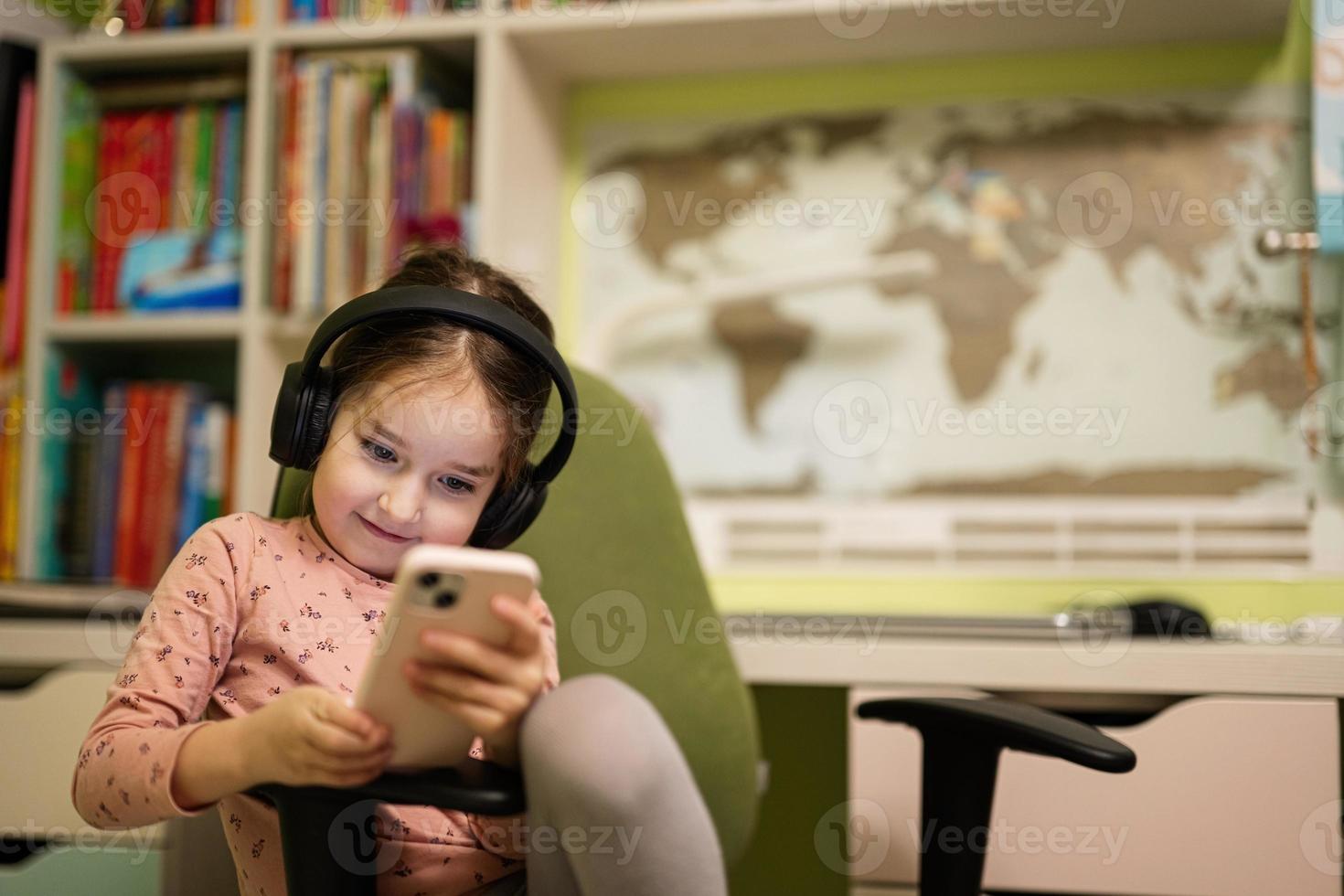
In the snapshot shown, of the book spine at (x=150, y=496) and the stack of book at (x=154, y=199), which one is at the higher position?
the stack of book at (x=154, y=199)

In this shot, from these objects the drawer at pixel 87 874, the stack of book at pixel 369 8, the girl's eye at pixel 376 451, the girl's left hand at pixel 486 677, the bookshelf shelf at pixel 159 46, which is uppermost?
the stack of book at pixel 369 8

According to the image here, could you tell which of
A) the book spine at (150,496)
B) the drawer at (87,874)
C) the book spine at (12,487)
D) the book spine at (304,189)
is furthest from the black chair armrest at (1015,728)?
the book spine at (12,487)

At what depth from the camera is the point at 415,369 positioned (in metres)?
0.79

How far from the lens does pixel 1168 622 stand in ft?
4.13

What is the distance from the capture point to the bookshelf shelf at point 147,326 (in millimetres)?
1623

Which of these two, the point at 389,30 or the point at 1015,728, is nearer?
the point at 1015,728

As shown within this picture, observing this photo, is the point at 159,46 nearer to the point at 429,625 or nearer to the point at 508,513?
the point at 508,513

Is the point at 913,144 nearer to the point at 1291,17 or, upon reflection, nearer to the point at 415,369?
the point at 1291,17

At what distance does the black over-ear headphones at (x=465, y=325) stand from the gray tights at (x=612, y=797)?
8.6 inches

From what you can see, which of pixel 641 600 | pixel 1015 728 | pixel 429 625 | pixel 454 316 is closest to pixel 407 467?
pixel 454 316

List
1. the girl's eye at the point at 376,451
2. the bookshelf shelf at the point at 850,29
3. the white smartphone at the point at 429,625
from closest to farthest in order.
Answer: the white smartphone at the point at 429,625
the girl's eye at the point at 376,451
the bookshelf shelf at the point at 850,29

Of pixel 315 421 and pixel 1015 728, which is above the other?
pixel 315 421

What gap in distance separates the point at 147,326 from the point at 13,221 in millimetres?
282

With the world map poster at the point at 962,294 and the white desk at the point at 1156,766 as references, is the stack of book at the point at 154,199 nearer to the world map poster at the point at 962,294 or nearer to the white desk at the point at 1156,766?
the world map poster at the point at 962,294
